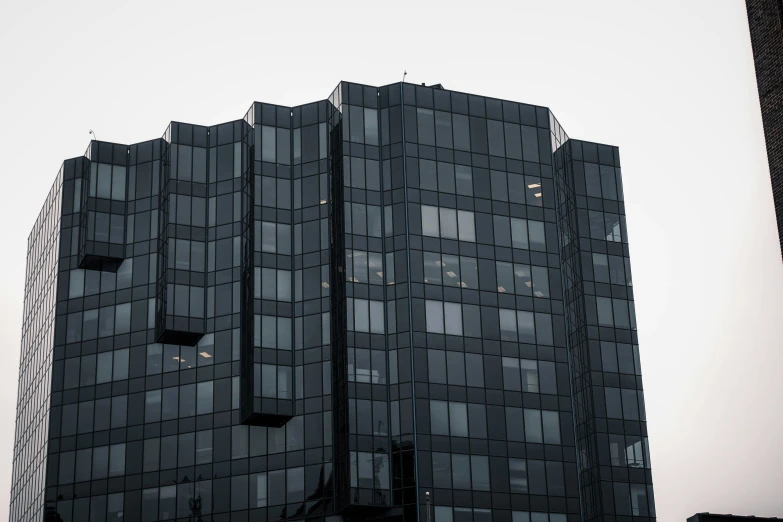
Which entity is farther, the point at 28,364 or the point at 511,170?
the point at 28,364

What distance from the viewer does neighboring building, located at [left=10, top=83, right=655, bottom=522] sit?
95625 millimetres

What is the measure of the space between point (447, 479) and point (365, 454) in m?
6.53

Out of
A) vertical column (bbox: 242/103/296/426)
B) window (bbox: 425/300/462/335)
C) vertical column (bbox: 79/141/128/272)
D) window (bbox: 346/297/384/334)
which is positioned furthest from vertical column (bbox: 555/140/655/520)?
vertical column (bbox: 79/141/128/272)

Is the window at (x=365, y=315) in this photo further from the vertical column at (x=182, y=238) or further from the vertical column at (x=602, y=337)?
the vertical column at (x=602, y=337)

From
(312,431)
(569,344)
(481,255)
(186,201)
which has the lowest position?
(312,431)

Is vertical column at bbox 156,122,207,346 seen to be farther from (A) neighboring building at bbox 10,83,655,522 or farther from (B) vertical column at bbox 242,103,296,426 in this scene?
(B) vertical column at bbox 242,103,296,426

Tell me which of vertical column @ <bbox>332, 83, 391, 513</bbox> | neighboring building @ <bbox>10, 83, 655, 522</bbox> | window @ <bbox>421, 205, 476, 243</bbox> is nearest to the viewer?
vertical column @ <bbox>332, 83, 391, 513</bbox>

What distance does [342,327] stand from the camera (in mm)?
97875

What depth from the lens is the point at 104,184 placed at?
356 ft

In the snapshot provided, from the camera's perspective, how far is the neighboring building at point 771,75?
42.5m

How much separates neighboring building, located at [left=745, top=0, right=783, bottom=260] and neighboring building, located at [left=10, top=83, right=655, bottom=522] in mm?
54207

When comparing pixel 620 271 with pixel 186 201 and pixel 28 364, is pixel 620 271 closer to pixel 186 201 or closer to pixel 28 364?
pixel 186 201

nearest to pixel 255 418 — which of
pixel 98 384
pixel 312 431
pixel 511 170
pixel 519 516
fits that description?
pixel 312 431

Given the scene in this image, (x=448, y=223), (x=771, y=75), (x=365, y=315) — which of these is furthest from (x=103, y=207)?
(x=771, y=75)
